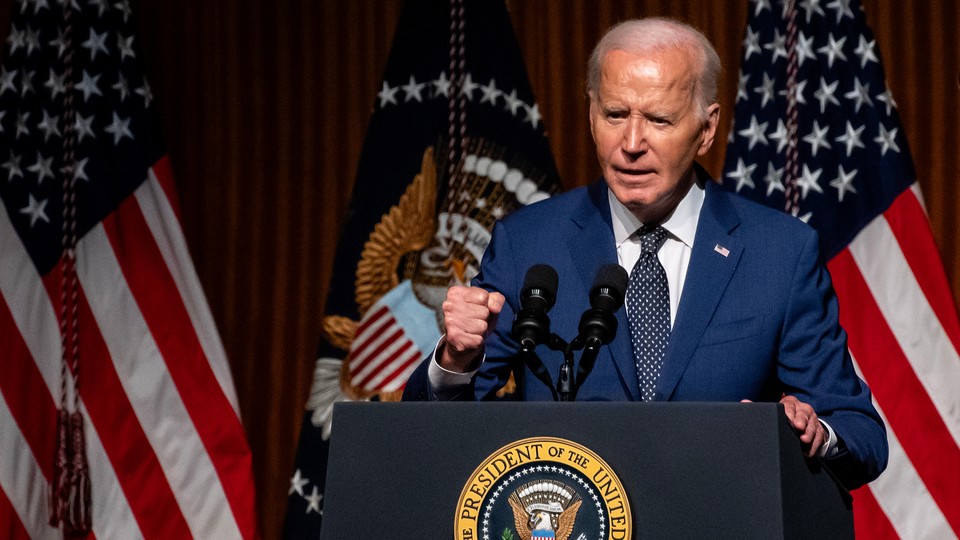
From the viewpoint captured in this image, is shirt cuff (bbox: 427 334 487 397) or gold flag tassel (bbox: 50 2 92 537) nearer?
shirt cuff (bbox: 427 334 487 397)

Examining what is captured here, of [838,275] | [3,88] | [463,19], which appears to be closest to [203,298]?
[3,88]

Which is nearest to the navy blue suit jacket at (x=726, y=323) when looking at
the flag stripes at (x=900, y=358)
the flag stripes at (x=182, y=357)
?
the flag stripes at (x=900, y=358)

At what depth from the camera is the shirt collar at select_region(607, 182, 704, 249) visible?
6.75ft

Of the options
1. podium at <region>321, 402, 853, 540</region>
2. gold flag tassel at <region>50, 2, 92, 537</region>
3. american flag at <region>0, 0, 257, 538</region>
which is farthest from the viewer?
american flag at <region>0, 0, 257, 538</region>

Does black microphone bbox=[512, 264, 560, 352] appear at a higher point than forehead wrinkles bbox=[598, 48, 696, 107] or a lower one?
lower

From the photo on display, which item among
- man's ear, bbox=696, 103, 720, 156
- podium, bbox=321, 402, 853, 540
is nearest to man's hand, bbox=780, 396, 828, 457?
podium, bbox=321, 402, 853, 540

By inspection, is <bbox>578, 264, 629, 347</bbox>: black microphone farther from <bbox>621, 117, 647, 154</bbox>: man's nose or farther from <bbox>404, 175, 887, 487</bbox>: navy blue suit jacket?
<bbox>621, 117, 647, 154</bbox>: man's nose

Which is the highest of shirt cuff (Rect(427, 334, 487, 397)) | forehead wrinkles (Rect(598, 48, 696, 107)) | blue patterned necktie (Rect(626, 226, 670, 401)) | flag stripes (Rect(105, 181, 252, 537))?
forehead wrinkles (Rect(598, 48, 696, 107))

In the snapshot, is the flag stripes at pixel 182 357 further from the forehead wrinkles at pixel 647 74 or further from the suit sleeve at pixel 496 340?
the forehead wrinkles at pixel 647 74

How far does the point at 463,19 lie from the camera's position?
13.3ft

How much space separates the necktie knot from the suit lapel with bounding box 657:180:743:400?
2.9 inches

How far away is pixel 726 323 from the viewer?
1.91 m

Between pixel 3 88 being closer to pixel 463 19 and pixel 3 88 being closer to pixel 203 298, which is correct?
pixel 203 298

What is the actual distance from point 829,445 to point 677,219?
0.54 meters
